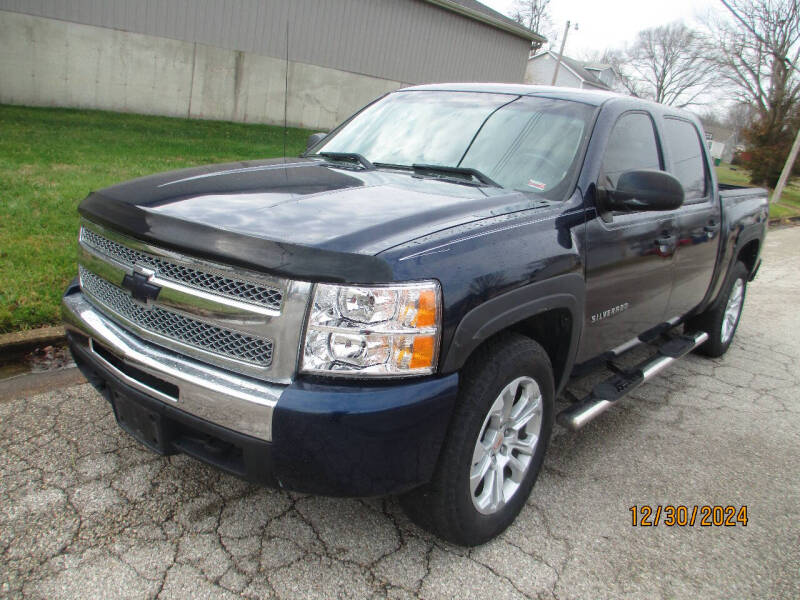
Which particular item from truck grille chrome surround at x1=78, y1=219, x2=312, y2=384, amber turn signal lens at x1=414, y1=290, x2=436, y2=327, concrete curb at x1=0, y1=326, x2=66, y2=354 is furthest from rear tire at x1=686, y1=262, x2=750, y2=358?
concrete curb at x1=0, y1=326, x2=66, y2=354

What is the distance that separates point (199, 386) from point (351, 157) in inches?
67.2

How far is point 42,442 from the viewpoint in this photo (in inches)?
114

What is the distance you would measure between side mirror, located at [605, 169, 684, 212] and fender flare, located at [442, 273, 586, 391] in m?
0.45

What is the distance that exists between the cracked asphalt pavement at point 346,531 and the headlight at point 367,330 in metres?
0.86

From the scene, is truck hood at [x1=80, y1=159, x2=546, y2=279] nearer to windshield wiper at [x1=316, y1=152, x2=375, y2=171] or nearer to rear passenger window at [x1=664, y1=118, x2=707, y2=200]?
windshield wiper at [x1=316, y1=152, x2=375, y2=171]

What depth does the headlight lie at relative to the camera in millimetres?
1872

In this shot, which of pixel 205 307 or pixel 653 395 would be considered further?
pixel 653 395

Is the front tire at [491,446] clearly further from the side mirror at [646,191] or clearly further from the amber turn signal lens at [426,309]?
the side mirror at [646,191]

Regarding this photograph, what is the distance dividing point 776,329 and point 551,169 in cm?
458

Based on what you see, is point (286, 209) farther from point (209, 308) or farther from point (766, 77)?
point (766, 77)

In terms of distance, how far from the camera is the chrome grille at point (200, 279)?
1.92m

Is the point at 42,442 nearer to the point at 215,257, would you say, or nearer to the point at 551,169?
the point at 215,257

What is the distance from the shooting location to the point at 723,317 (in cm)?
482

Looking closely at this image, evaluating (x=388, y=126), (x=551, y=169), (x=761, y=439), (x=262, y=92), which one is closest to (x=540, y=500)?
(x=551, y=169)
